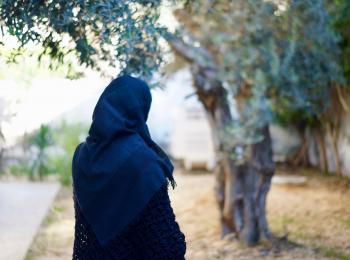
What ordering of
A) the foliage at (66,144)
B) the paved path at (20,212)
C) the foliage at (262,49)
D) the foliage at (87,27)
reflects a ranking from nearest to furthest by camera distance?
1. the foliage at (87,27)
2. the paved path at (20,212)
3. the foliage at (262,49)
4. the foliage at (66,144)

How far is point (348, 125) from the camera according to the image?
9812 millimetres

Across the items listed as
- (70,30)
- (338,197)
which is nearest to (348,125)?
(338,197)

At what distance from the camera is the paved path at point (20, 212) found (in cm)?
581

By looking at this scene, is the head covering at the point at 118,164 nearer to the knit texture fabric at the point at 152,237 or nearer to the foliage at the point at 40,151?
the knit texture fabric at the point at 152,237

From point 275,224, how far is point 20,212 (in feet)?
10.4

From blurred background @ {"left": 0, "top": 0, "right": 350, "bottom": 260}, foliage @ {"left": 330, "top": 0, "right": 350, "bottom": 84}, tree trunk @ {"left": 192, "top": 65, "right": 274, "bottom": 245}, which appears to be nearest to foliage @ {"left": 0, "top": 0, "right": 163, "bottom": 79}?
blurred background @ {"left": 0, "top": 0, "right": 350, "bottom": 260}

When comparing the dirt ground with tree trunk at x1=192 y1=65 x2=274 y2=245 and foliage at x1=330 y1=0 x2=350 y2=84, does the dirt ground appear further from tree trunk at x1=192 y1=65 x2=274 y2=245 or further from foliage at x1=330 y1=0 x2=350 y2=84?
foliage at x1=330 y1=0 x2=350 y2=84

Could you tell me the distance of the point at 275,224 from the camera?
7602mm

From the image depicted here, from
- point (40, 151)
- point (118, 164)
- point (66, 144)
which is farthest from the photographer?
point (66, 144)

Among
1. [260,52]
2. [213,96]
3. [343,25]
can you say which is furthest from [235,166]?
[343,25]

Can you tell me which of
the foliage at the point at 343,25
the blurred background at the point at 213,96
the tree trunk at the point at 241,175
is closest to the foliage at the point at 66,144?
the blurred background at the point at 213,96

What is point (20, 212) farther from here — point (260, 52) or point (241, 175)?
point (260, 52)

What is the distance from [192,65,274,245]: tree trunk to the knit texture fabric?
3.93 m

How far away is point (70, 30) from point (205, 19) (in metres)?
3.13
